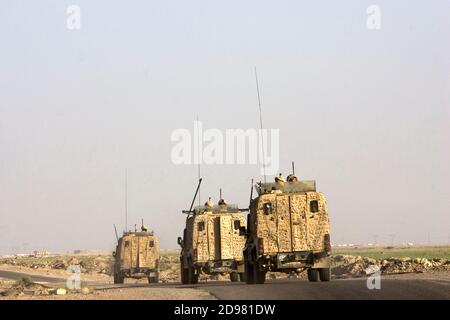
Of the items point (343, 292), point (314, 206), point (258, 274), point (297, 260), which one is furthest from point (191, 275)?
point (343, 292)

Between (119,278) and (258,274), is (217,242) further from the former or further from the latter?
(119,278)

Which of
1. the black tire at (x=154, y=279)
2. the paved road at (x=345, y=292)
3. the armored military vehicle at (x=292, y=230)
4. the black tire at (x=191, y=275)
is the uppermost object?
the armored military vehicle at (x=292, y=230)

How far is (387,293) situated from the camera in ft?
70.8

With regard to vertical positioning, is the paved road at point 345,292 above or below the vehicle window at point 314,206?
below

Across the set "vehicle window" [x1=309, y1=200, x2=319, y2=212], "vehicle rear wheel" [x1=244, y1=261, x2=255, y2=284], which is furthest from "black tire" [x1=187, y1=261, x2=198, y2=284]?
"vehicle window" [x1=309, y1=200, x2=319, y2=212]

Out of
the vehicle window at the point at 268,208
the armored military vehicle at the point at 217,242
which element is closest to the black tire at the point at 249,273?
the vehicle window at the point at 268,208

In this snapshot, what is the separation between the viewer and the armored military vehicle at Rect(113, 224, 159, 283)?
46.8 metres

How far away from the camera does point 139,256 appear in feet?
154

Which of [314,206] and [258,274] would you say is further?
[258,274]

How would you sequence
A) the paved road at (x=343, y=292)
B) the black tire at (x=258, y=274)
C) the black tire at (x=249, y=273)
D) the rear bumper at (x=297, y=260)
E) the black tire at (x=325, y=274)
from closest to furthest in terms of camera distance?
the paved road at (x=343, y=292) → the rear bumper at (x=297, y=260) → the black tire at (x=325, y=274) → the black tire at (x=258, y=274) → the black tire at (x=249, y=273)

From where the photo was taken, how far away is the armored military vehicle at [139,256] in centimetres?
4681

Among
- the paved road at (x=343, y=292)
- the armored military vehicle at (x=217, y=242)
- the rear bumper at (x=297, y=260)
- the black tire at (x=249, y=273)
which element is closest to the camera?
the paved road at (x=343, y=292)

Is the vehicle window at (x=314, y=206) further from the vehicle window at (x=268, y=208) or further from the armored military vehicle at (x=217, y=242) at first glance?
the armored military vehicle at (x=217, y=242)
